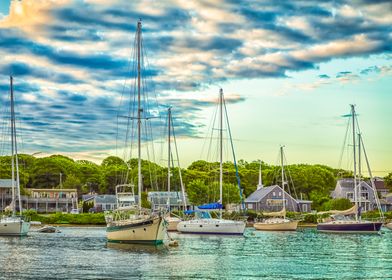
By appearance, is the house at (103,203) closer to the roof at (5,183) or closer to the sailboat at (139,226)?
the roof at (5,183)

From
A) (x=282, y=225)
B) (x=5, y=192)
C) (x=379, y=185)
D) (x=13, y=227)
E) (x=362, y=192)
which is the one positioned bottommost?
(x=282, y=225)

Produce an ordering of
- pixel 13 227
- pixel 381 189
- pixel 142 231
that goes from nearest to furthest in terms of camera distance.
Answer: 1. pixel 142 231
2. pixel 13 227
3. pixel 381 189

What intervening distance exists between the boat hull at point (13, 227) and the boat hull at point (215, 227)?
19.9 m

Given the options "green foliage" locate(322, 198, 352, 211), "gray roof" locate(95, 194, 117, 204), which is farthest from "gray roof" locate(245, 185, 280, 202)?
"gray roof" locate(95, 194, 117, 204)

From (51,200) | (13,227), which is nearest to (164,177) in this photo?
(51,200)

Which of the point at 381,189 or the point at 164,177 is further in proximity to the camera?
the point at 381,189

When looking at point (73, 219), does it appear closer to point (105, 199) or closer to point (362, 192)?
point (105, 199)

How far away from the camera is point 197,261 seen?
4328 centimetres

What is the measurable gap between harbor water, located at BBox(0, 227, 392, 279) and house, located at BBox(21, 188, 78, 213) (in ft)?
275

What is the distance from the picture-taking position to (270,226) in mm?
91812

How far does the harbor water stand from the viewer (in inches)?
1406

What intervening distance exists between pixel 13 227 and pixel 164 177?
68.0 metres

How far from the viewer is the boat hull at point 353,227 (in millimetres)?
81750

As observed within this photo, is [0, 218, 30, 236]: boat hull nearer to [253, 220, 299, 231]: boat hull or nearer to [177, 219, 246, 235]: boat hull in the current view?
[177, 219, 246, 235]: boat hull
